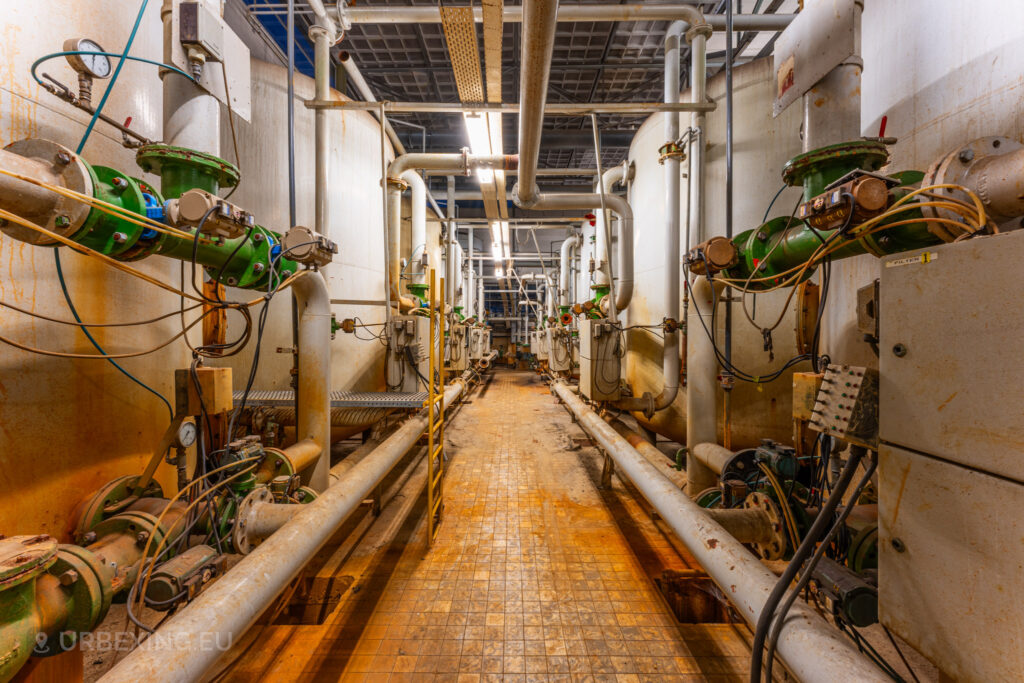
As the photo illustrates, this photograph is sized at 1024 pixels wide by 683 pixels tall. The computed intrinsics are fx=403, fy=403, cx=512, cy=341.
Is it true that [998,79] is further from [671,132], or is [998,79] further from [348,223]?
[348,223]

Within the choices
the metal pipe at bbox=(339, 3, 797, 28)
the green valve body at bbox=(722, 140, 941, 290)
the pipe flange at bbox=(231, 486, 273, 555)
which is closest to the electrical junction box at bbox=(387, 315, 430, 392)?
the pipe flange at bbox=(231, 486, 273, 555)

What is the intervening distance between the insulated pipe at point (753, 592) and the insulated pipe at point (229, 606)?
1316mm

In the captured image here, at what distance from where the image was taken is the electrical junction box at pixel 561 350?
250 inches

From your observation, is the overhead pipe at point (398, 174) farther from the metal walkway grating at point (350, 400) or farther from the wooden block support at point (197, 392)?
the wooden block support at point (197, 392)

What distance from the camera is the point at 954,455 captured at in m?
0.78

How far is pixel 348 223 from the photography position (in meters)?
4.20

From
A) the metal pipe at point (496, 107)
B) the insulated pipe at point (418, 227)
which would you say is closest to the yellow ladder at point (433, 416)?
the metal pipe at point (496, 107)

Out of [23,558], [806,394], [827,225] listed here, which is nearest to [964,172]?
[827,225]

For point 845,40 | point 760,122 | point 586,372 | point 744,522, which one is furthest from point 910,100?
point 586,372

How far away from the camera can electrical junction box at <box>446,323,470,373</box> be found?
6191mm

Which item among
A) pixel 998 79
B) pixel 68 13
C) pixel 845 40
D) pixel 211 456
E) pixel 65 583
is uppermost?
pixel 68 13

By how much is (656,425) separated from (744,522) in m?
2.47

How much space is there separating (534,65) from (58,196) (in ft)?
5.86

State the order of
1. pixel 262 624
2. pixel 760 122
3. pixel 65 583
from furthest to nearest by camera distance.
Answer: pixel 760 122 < pixel 262 624 < pixel 65 583
